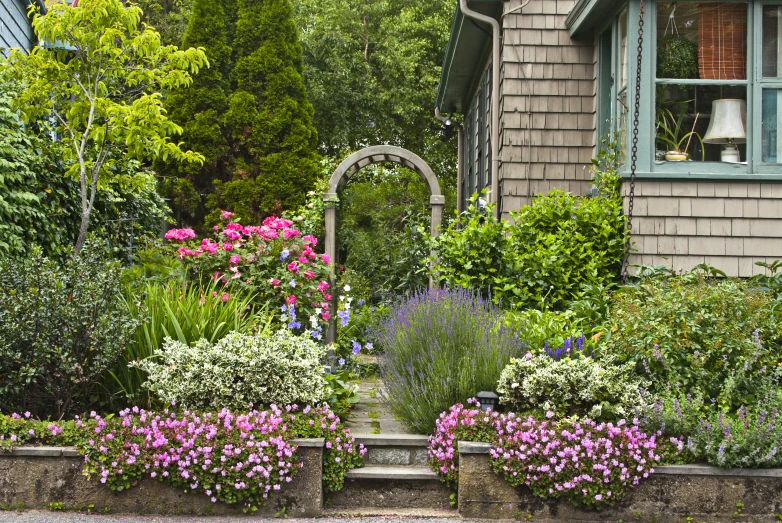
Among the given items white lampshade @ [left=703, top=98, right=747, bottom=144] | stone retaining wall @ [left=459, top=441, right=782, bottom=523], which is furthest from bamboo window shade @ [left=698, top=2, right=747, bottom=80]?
stone retaining wall @ [left=459, top=441, right=782, bottom=523]

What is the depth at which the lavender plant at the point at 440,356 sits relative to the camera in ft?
16.4

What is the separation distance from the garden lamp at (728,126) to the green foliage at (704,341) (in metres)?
2.08

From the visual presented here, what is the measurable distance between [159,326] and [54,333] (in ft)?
2.35

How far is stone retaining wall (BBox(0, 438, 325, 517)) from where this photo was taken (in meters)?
4.40

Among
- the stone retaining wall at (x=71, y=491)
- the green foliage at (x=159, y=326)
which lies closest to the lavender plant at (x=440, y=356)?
the green foliage at (x=159, y=326)

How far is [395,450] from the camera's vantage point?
486 centimetres

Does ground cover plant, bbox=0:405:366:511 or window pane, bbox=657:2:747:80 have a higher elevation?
window pane, bbox=657:2:747:80

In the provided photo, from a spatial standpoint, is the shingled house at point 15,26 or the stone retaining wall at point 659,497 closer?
the stone retaining wall at point 659,497

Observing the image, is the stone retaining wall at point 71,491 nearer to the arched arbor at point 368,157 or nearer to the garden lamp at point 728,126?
the arched arbor at point 368,157

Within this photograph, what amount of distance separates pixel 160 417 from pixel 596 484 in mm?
2493

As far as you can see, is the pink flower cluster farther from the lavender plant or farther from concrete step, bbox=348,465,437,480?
the lavender plant

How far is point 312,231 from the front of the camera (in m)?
10.1

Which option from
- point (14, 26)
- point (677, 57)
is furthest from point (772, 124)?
point (14, 26)

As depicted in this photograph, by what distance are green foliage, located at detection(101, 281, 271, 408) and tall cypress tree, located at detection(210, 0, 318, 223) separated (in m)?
6.31
